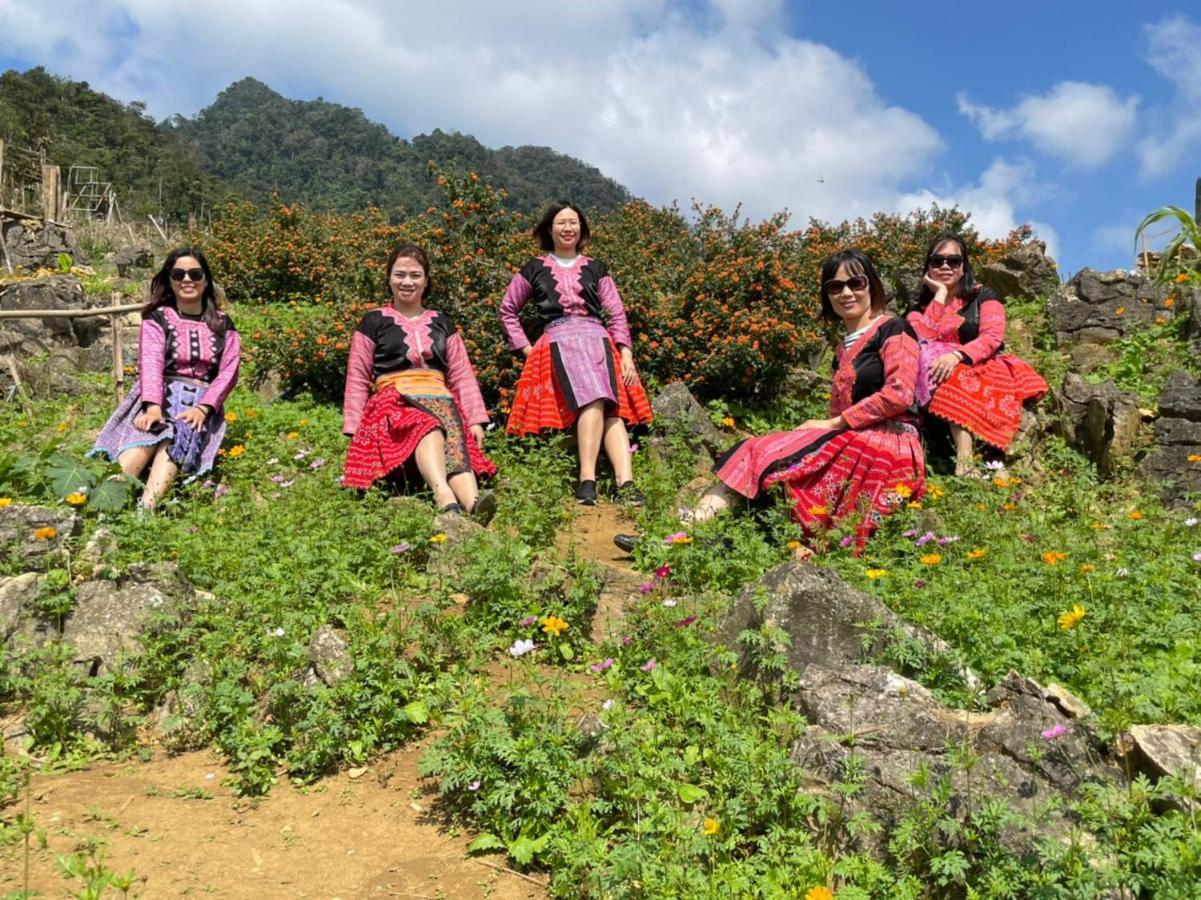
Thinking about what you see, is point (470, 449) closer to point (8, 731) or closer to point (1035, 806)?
point (8, 731)

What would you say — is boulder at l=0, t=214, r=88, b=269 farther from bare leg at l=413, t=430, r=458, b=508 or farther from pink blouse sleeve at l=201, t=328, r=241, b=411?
bare leg at l=413, t=430, r=458, b=508

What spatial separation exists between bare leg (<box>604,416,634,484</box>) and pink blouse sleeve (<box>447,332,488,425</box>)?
80 cm

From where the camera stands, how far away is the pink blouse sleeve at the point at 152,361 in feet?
17.2

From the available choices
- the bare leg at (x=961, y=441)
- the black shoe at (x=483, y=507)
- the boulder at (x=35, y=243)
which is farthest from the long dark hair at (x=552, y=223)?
the boulder at (x=35, y=243)

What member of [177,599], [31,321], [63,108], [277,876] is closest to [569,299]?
[177,599]

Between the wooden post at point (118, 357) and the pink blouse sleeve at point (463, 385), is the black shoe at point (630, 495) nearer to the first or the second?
the pink blouse sleeve at point (463, 385)

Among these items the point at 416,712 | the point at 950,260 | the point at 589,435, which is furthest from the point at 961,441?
the point at 416,712

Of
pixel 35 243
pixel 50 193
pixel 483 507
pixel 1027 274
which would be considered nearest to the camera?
pixel 483 507

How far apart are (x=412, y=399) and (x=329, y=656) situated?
2207mm

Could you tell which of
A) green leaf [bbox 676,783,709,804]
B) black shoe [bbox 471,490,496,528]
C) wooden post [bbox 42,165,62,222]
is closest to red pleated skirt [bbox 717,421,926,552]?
black shoe [bbox 471,490,496,528]

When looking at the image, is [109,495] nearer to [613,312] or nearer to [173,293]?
[173,293]

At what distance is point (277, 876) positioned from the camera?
251cm

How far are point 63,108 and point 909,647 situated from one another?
168 feet

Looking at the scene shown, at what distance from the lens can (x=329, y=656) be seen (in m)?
3.33
